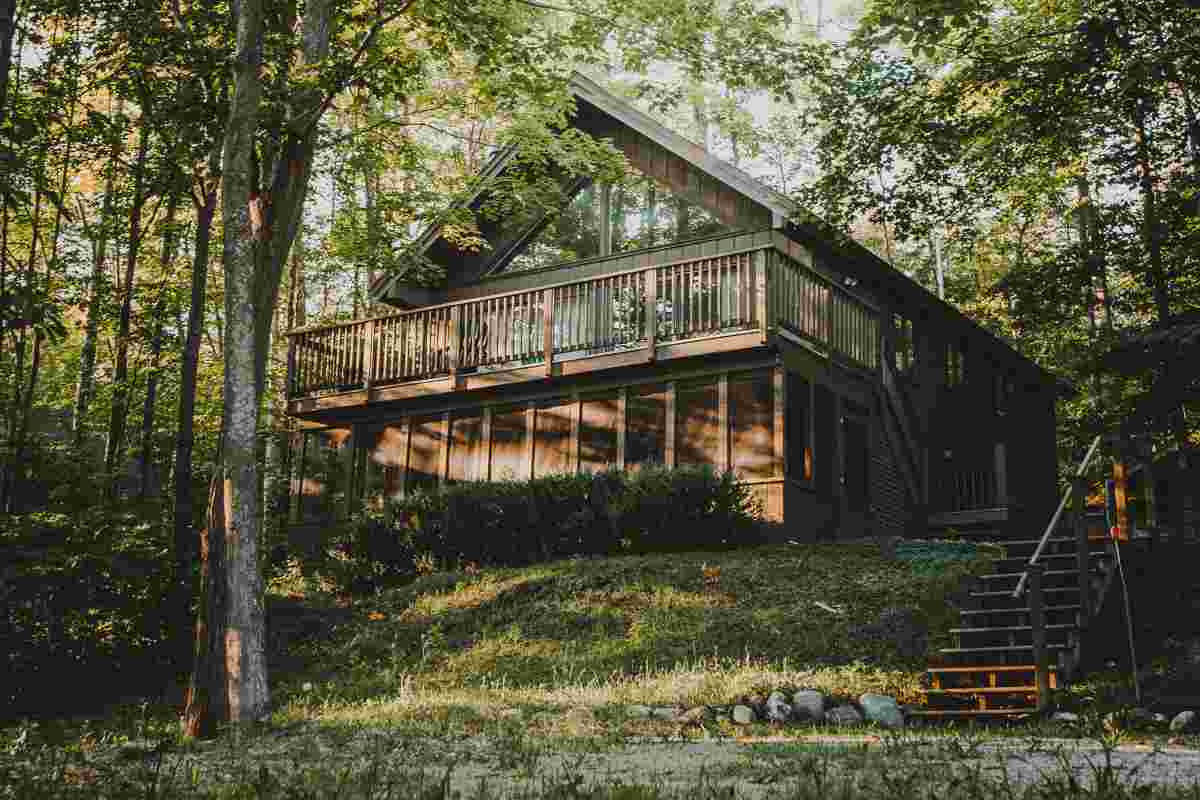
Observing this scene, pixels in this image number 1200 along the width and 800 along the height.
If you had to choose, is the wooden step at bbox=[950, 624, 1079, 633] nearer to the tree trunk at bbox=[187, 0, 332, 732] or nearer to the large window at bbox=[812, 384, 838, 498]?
the tree trunk at bbox=[187, 0, 332, 732]

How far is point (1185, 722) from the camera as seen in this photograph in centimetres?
1132

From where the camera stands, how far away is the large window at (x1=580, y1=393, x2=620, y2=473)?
21484mm

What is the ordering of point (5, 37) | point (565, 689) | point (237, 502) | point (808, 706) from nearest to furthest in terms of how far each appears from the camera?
1. point (5, 37)
2. point (808, 706)
3. point (237, 502)
4. point (565, 689)

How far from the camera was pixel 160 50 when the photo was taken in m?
15.2

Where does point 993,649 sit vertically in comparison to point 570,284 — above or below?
below

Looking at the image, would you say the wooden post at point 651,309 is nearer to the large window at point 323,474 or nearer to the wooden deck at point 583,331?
the wooden deck at point 583,331

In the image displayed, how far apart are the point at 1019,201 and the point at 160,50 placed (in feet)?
68.1

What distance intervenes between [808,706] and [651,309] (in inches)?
378

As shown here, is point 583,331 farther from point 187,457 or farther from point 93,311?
point 93,311

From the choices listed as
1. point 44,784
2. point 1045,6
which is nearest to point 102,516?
point 44,784

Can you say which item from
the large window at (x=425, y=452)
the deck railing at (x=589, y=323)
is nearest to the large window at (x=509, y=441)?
the deck railing at (x=589, y=323)

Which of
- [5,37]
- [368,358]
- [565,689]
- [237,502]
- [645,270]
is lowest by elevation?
[565,689]

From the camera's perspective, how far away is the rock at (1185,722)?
36.5 ft

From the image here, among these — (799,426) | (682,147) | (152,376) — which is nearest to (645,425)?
(799,426)
